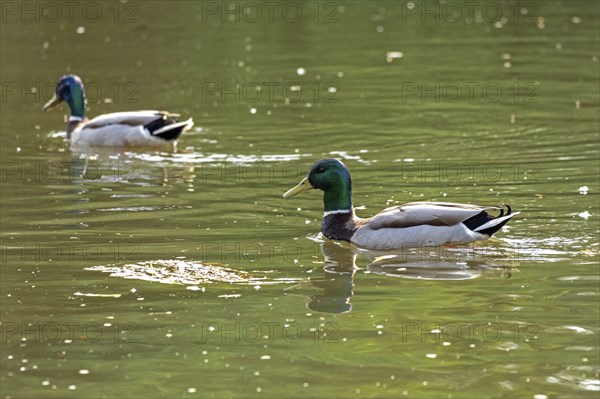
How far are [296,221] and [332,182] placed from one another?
624 mm

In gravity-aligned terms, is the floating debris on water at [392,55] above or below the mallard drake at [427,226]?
above

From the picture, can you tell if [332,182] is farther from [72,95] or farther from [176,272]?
[72,95]

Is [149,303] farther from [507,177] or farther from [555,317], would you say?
[507,177]

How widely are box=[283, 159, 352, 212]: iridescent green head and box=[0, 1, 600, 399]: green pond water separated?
1.14 feet

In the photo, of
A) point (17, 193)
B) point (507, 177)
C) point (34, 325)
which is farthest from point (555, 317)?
point (17, 193)

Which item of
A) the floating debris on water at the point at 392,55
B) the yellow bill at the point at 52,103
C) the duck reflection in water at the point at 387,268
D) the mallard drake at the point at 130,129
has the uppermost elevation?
the floating debris on water at the point at 392,55

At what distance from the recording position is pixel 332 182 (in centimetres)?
1203

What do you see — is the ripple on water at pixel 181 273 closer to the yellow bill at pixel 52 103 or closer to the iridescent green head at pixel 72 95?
the iridescent green head at pixel 72 95

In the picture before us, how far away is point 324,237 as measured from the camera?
1185 centimetres

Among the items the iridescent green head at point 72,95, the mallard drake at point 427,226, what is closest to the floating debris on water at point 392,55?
the iridescent green head at point 72,95

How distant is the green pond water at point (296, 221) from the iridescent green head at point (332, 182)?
0.35m

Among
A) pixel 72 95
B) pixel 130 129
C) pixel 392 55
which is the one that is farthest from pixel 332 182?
pixel 392 55

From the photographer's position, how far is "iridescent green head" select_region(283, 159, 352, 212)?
39.2ft

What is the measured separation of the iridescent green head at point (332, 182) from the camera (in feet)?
39.2
